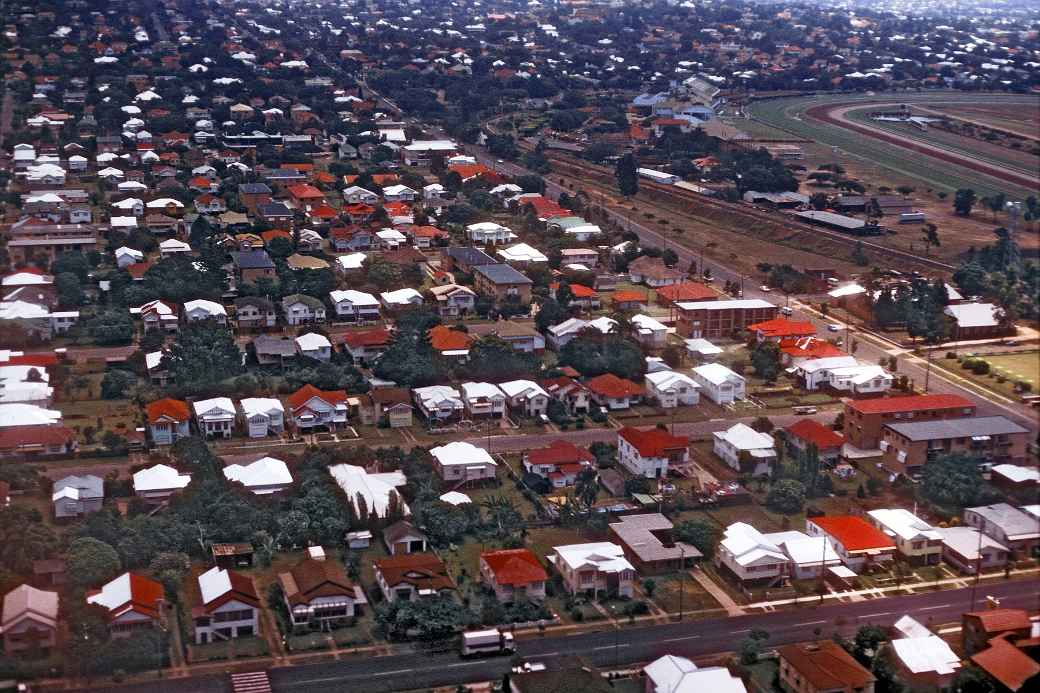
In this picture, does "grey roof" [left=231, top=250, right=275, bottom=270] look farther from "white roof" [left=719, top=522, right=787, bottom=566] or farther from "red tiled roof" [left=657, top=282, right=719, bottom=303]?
"white roof" [left=719, top=522, right=787, bottom=566]

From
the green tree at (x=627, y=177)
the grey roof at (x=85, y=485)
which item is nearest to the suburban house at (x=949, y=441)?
the grey roof at (x=85, y=485)

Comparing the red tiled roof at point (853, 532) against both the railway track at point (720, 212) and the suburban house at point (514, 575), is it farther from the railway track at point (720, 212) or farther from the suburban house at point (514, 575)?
the railway track at point (720, 212)

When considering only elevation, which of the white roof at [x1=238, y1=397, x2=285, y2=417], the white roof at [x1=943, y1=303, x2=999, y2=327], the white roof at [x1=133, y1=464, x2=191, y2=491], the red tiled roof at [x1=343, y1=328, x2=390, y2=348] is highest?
the white roof at [x1=943, y1=303, x2=999, y2=327]

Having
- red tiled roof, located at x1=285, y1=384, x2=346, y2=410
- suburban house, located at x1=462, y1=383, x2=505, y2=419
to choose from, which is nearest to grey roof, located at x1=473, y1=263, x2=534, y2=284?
suburban house, located at x1=462, y1=383, x2=505, y2=419

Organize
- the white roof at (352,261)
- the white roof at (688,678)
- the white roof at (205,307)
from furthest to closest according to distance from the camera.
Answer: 1. the white roof at (352,261)
2. the white roof at (205,307)
3. the white roof at (688,678)

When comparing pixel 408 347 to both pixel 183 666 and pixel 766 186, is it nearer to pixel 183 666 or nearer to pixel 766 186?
pixel 183 666

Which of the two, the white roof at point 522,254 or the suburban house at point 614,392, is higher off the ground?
the suburban house at point 614,392

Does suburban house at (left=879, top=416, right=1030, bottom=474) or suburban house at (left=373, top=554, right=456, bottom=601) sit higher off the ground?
suburban house at (left=879, top=416, right=1030, bottom=474)
